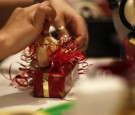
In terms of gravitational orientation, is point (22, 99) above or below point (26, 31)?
below

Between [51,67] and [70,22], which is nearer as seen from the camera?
[51,67]

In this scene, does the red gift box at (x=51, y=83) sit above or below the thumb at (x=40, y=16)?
below

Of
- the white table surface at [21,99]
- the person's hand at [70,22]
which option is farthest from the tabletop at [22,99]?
the person's hand at [70,22]

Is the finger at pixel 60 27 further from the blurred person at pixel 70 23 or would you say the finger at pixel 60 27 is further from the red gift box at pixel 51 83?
the red gift box at pixel 51 83

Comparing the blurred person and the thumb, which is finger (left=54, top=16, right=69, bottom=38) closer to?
the blurred person

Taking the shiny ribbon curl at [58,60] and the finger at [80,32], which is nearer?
the shiny ribbon curl at [58,60]

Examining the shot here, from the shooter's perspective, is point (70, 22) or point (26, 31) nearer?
point (26, 31)

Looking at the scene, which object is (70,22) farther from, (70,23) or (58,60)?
(58,60)

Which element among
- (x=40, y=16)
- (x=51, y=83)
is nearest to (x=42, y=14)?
(x=40, y=16)

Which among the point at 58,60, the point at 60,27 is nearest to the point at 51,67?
the point at 58,60

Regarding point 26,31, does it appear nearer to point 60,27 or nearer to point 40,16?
point 40,16

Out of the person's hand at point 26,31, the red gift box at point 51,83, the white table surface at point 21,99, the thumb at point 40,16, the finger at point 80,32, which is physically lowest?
the white table surface at point 21,99
